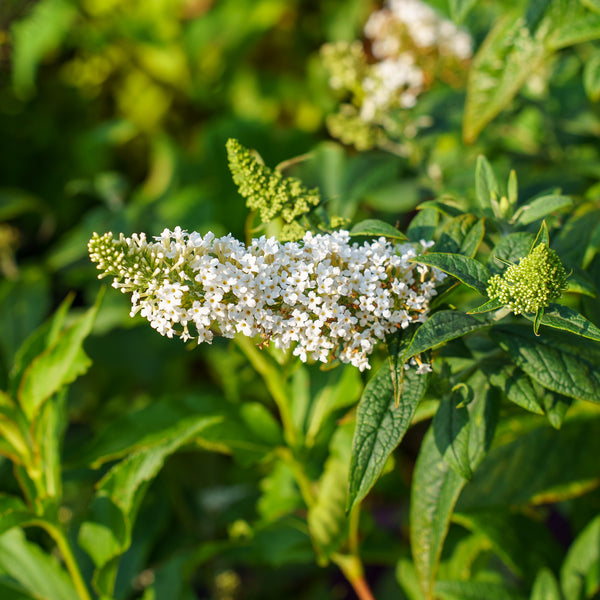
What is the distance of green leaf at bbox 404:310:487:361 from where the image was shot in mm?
985

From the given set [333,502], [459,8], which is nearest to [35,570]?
[333,502]

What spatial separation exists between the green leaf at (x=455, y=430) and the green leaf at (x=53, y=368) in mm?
835

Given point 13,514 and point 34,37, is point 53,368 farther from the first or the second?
point 34,37

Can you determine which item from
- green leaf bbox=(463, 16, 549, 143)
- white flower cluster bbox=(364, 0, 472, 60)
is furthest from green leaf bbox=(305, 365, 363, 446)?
white flower cluster bbox=(364, 0, 472, 60)

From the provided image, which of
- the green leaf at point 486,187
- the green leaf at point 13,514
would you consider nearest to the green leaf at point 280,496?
the green leaf at point 13,514

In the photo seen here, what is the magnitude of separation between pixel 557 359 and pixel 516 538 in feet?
2.55

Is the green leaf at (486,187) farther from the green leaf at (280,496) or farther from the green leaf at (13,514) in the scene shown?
the green leaf at (13,514)

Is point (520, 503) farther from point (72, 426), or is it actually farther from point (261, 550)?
point (72, 426)

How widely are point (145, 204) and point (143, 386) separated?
85 cm

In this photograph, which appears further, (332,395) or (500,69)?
(500,69)

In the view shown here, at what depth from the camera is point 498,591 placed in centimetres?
157

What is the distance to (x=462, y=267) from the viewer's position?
1.06m

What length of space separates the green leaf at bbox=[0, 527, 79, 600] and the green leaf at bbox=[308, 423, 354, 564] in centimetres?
64

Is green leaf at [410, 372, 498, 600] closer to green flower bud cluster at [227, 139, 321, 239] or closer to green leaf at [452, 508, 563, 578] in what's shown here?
green leaf at [452, 508, 563, 578]
